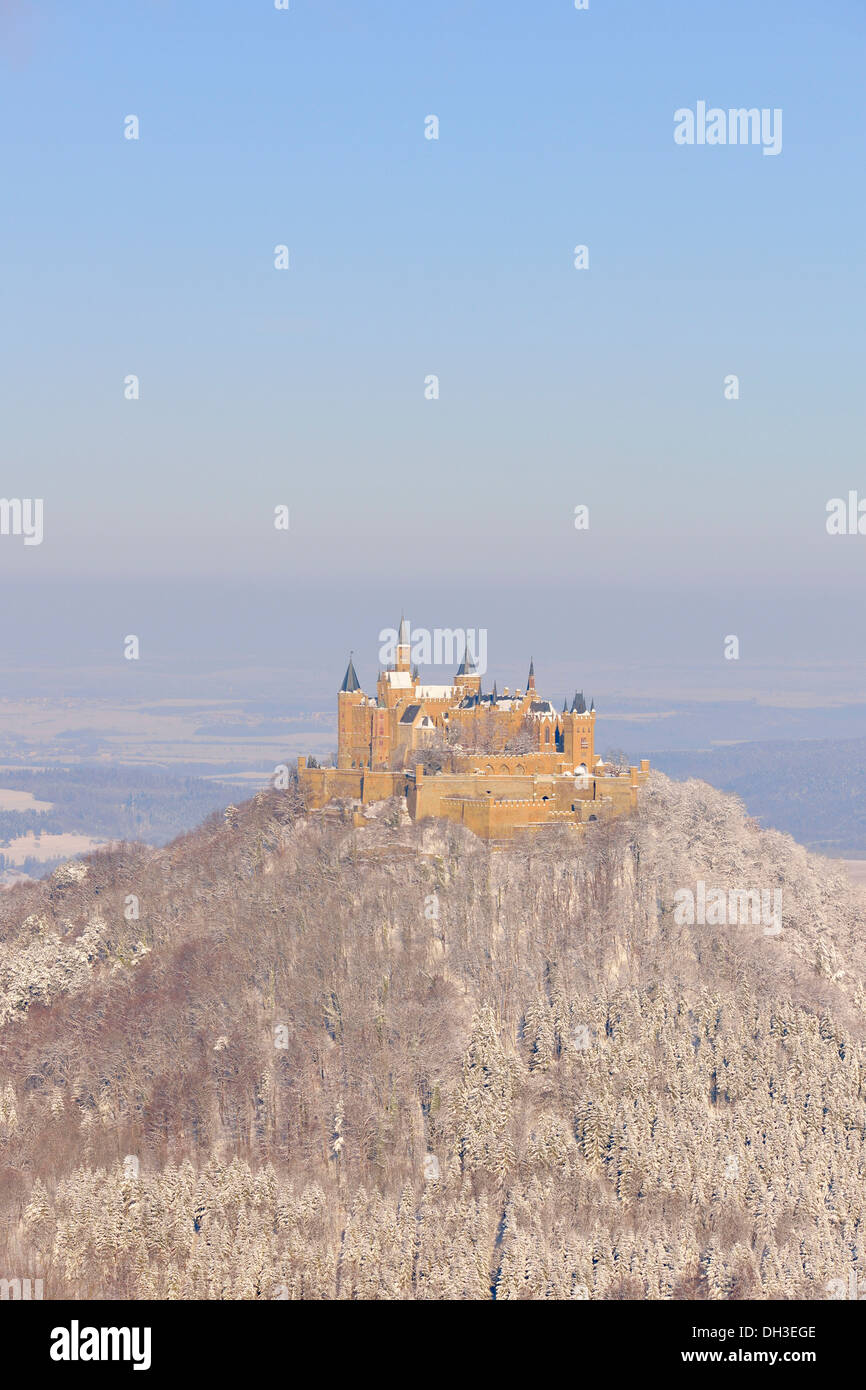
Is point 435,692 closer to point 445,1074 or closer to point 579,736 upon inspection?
point 579,736

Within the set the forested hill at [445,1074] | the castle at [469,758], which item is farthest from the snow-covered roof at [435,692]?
the forested hill at [445,1074]

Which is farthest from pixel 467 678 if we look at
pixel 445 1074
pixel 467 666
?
pixel 445 1074

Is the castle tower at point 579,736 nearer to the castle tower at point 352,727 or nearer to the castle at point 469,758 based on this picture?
the castle at point 469,758

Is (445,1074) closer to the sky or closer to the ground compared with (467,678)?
closer to the ground

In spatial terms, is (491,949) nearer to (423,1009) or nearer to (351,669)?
(423,1009)

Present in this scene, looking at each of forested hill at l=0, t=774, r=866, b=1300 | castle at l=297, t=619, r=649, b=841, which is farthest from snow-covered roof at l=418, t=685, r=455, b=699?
forested hill at l=0, t=774, r=866, b=1300

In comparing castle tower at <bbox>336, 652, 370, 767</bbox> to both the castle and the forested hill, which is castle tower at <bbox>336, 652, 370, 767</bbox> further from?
the forested hill
